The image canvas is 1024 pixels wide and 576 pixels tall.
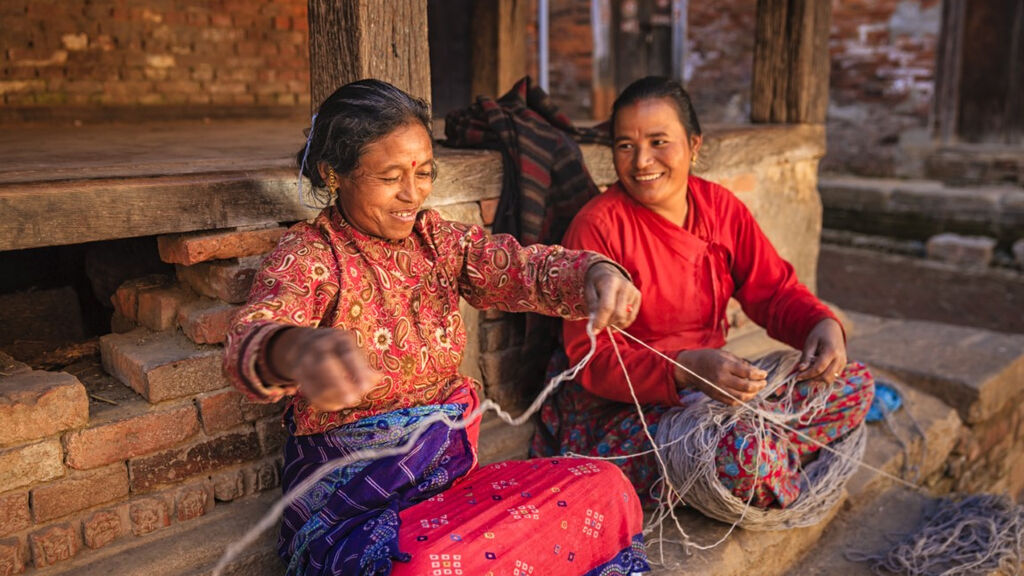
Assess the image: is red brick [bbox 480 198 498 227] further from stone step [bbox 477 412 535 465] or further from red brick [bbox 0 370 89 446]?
red brick [bbox 0 370 89 446]

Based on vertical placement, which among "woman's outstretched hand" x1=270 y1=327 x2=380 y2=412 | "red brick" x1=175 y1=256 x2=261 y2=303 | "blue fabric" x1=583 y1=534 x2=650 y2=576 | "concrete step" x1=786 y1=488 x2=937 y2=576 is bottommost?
"concrete step" x1=786 y1=488 x2=937 y2=576

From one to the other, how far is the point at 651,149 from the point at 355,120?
109 cm

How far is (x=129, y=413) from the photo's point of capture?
2.20 meters

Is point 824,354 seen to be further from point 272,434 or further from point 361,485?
point 272,434

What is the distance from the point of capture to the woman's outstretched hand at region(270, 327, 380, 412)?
1.46 meters

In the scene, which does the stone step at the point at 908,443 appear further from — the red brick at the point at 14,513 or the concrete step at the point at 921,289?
the concrete step at the point at 921,289

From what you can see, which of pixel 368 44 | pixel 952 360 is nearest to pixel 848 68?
pixel 952 360

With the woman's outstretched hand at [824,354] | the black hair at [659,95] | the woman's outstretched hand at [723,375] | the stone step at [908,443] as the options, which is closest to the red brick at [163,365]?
the woman's outstretched hand at [723,375]

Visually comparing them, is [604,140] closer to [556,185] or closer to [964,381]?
[556,185]

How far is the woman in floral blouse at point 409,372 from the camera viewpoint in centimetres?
188

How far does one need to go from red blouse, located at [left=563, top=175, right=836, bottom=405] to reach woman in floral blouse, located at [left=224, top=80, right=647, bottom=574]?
44 centimetres

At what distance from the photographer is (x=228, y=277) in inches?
92.9

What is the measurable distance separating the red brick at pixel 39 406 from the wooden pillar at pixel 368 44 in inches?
44.0

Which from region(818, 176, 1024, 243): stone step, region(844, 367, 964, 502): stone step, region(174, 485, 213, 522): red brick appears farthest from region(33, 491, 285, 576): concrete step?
region(818, 176, 1024, 243): stone step
